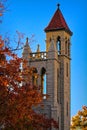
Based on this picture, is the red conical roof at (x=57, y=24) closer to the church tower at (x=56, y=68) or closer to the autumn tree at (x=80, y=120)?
the church tower at (x=56, y=68)

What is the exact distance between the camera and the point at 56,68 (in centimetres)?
6981

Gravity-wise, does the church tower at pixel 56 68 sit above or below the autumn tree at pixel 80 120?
above

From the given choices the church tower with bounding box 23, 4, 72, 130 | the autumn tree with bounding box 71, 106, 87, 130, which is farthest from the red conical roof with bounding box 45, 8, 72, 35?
the autumn tree with bounding box 71, 106, 87, 130

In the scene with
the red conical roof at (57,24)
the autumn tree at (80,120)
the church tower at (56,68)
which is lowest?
the autumn tree at (80,120)

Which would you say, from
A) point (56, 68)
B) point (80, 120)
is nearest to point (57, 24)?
point (56, 68)

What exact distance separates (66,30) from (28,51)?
5.57 metres

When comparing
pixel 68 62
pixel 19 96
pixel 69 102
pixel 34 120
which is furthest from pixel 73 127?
pixel 19 96

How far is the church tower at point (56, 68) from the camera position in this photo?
222 ft

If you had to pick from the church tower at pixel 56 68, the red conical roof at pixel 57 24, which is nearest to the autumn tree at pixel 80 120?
the church tower at pixel 56 68

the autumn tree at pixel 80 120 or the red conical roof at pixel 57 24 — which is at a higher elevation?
the red conical roof at pixel 57 24

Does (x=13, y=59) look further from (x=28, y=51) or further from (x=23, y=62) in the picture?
(x=28, y=51)

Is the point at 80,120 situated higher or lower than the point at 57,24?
lower

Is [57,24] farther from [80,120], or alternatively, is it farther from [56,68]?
[80,120]

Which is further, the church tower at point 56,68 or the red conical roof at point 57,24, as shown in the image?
the red conical roof at point 57,24
